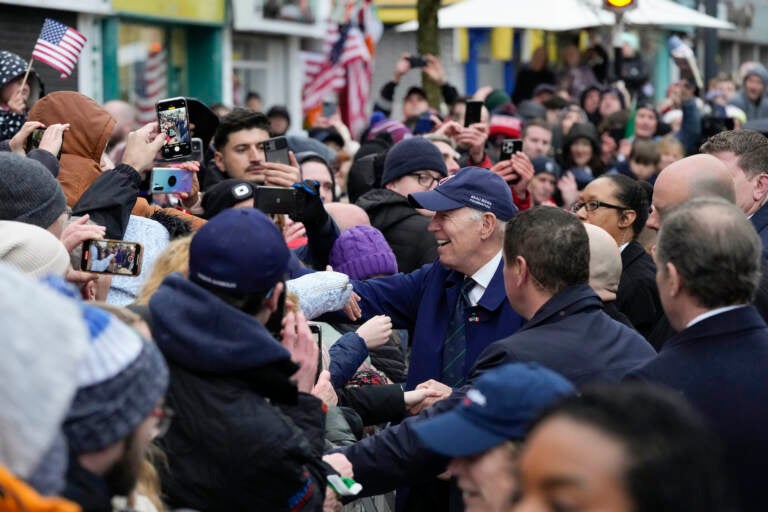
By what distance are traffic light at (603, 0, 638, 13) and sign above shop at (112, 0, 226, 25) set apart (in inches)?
227

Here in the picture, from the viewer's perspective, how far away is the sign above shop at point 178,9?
48.2 feet

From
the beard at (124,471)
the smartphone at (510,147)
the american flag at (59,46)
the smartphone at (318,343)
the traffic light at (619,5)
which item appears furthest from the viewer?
the traffic light at (619,5)

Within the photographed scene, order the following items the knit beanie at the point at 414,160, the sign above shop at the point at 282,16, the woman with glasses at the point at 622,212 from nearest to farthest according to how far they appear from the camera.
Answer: the woman with glasses at the point at 622,212, the knit beanie at the point at 414,160, the sign above shop at the point at 282,16

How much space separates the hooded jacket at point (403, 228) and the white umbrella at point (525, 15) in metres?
9.60

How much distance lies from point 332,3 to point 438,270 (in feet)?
47.4

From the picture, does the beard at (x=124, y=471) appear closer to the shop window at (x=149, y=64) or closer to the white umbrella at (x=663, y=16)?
the shop window at (x=149, y=64)

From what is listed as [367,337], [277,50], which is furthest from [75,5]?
[367,337]

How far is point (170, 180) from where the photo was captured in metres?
6.03

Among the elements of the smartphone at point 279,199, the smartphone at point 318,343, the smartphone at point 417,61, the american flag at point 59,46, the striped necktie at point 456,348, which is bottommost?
the striped necktie at point 456,348

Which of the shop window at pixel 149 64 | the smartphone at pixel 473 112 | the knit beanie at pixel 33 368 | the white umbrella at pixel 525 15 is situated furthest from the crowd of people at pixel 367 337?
the white umbrella at pixel 525 15

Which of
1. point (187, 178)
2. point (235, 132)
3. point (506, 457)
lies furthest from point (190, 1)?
point (506, 457)

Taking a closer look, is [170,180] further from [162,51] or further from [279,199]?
[162,51]

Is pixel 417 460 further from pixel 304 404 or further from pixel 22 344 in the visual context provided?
pixel 22 344

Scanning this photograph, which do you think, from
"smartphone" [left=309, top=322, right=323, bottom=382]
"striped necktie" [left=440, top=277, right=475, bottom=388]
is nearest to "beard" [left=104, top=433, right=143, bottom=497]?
"smartphone" [left=309, top=322, right=323, bottom=382]
